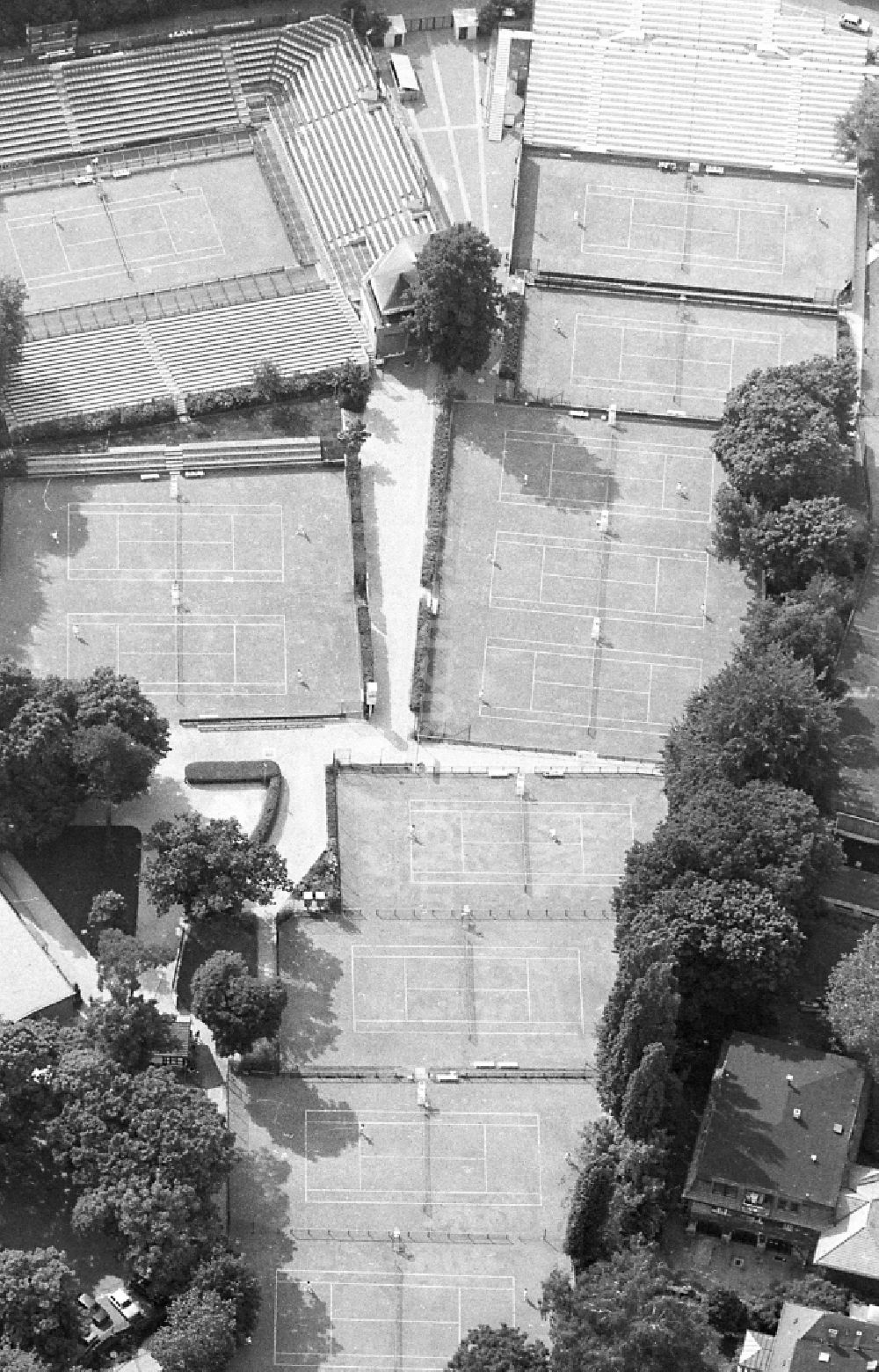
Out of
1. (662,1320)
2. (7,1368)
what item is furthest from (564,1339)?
(7,1368)

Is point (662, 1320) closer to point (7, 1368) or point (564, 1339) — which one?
point (564, 1339)
